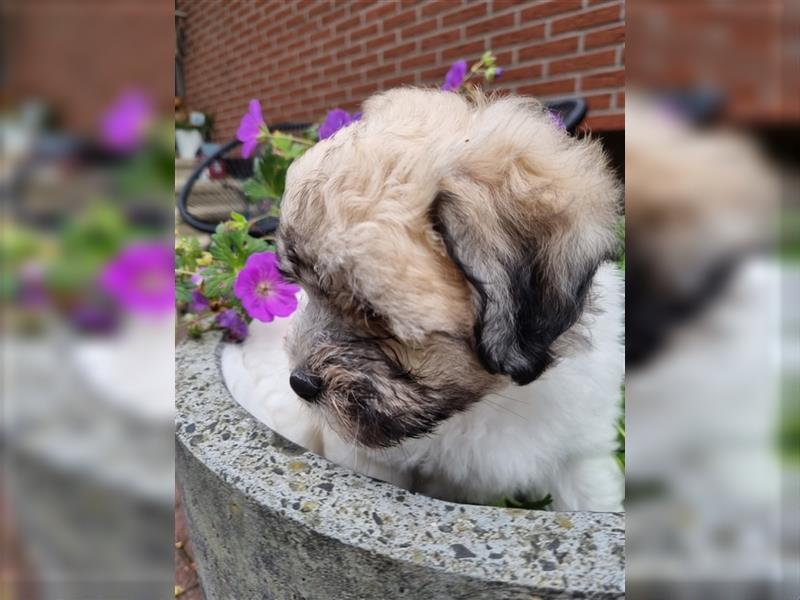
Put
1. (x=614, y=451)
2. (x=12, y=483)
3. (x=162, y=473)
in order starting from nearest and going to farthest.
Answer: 1. (x=12, y=483)
2. (x=162, y=473)
3. (x=614, y=451)

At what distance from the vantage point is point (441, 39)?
3756mm

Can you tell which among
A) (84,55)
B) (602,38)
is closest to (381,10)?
(602,38)

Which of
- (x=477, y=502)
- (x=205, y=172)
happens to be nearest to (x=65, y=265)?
(x=477, y=502)

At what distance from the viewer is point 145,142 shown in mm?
480

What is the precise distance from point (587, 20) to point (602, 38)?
0.15 metres

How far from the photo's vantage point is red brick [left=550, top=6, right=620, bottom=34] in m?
2.68

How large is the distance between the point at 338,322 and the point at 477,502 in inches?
23.0

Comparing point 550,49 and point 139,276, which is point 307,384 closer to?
point 139,276

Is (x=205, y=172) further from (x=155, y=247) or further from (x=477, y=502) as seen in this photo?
(x=155, y=247)

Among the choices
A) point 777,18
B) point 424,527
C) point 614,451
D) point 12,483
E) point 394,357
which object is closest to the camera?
point 777,18

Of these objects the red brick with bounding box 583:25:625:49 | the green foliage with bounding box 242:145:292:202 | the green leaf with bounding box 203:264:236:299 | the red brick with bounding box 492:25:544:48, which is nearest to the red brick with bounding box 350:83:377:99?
the red brick with bounding box 492:25:544:48

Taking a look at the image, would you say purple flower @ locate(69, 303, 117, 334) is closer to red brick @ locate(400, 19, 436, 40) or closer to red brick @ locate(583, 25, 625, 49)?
red brick @ locate(583, 25, 625, 49)

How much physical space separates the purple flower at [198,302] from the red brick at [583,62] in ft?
7.19

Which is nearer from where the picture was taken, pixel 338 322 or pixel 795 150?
pixel 795 150
